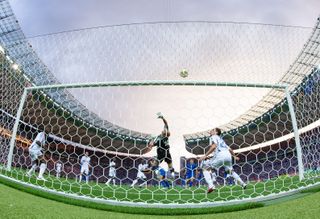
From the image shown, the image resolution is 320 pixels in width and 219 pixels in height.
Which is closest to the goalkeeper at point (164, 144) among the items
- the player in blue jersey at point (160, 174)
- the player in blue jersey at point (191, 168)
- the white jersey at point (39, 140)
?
the player in blue jersey at point (160, 174)

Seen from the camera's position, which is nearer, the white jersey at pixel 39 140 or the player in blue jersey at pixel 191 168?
the white jersey at pixel 39 140

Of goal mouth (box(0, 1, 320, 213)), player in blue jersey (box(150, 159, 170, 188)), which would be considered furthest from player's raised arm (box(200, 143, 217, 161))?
player in blue jersey (box(150, 159, 170, 188))

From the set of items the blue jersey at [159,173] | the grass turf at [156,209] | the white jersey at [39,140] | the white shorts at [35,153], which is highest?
the white jersey at [39,140]

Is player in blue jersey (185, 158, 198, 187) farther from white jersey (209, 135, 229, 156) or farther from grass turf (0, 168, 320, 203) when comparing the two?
white jersey (209, 135, 229, 156)

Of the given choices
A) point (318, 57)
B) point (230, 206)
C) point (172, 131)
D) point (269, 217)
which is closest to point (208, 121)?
point (172, 131)

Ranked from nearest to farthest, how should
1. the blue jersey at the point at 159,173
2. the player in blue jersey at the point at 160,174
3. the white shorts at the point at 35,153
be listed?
1. the white shorts at the point at 35,153
2. the player in blue jersey at the point at 160,174
3. the blue jersey at the point at 159,173

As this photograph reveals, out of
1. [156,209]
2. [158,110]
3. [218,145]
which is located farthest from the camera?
[158,110]

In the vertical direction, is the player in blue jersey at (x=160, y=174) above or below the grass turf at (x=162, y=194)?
above

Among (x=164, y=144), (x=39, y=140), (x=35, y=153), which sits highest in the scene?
(x=39, y=140)

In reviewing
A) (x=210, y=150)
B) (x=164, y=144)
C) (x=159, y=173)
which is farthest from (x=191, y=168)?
(x=210, y=150)

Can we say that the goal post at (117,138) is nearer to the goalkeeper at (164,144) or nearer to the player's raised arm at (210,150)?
the goalkeeper at (164,144)

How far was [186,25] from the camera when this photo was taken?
13.6 m

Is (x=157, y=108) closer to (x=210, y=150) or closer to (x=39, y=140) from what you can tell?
(x=210, y=150)

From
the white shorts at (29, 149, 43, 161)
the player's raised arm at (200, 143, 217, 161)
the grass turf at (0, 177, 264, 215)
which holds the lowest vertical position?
the grass turf at (0, 177, 264, 215)
